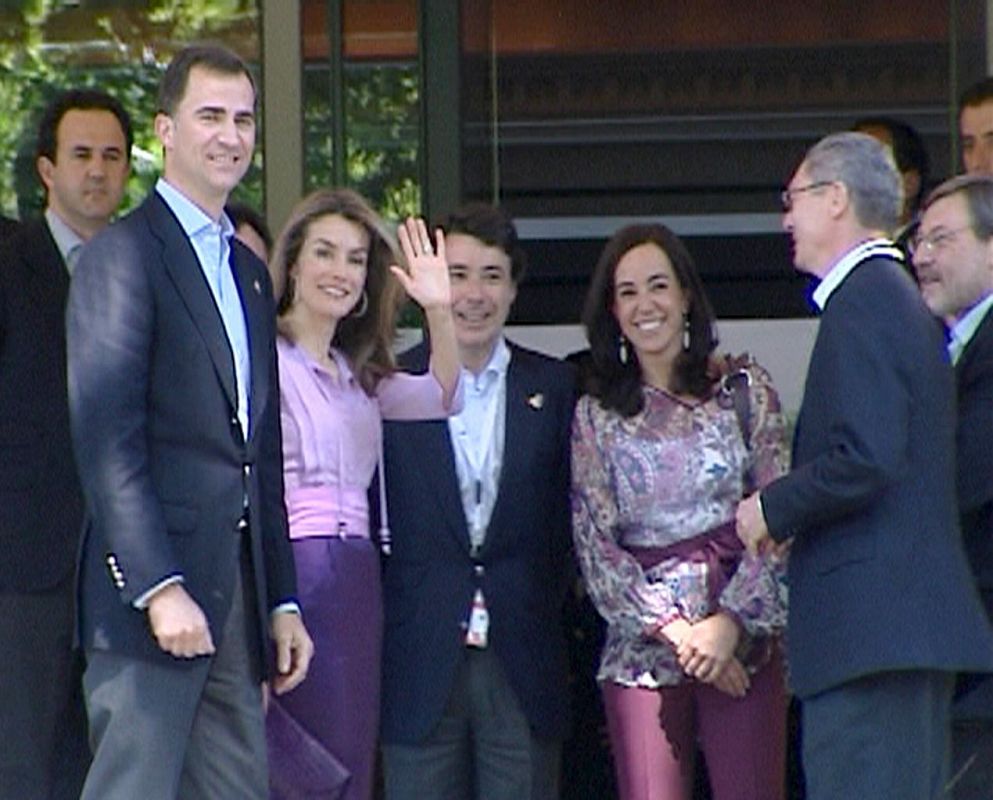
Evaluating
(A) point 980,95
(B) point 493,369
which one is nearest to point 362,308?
(B) point 493,369

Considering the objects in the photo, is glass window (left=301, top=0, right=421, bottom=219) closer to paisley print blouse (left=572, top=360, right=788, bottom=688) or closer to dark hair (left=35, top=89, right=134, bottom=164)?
dark hair (left=35, top=89, right=134, bottom=164)

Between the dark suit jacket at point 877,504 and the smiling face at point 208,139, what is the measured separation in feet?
3.74

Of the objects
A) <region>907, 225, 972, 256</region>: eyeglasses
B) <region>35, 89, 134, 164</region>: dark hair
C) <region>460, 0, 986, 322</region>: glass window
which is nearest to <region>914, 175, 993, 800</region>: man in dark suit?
<region>907, 225, 972, 256</region>: eyeglasses

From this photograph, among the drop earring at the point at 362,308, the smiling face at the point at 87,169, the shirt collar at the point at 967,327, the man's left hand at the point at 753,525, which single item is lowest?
the man's left hand at the point at 753,525

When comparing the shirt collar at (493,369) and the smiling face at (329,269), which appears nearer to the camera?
the smiling face at (329,269)

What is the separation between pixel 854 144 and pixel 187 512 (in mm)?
1457

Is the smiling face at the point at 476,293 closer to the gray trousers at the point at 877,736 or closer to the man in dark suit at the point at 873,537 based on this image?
the man in dark suit at the point at 873,537

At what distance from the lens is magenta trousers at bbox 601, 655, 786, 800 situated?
221 inches

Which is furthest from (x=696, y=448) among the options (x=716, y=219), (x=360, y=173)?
(x=716, y=219)

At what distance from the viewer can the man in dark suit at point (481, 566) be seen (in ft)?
18.5

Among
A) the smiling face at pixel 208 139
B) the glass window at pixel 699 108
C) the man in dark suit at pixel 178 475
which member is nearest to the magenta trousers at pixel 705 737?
the man in dark suit at pixel 178 475

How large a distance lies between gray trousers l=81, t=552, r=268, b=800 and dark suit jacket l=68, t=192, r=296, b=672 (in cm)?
5

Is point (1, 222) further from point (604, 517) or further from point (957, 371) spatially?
point (957, 371)

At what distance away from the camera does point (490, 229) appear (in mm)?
5809
